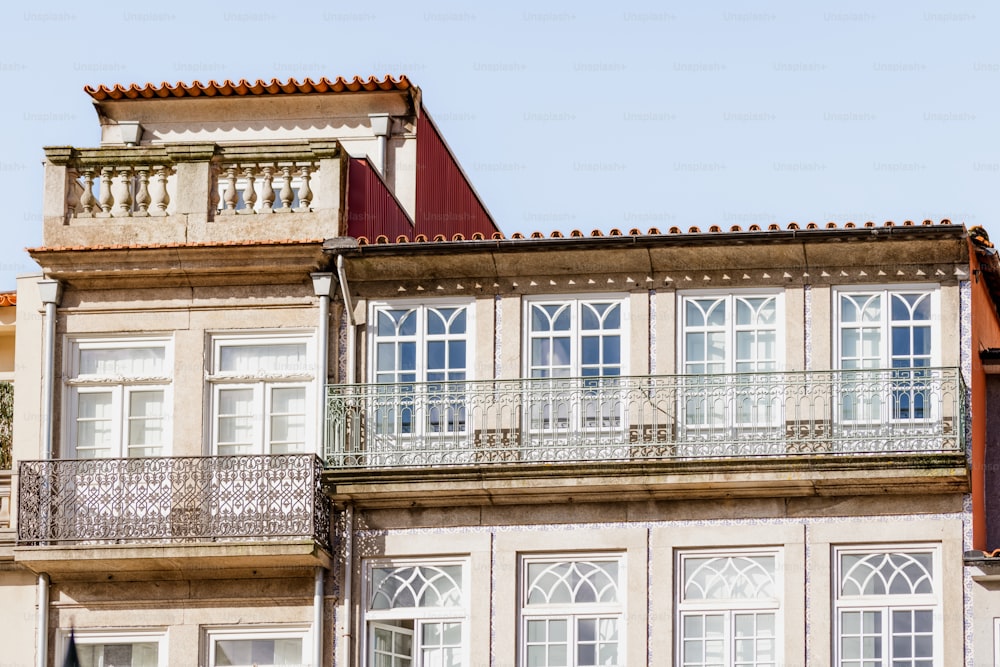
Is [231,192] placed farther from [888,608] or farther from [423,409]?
[888,608]

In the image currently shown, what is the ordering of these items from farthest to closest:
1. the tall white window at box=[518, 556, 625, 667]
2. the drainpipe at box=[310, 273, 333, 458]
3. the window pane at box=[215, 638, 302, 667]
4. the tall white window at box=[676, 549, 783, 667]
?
1. the drainpipe at box=[310, 273, 333, 458]
2. the window pane at box=[215, 638, 302, 667]
3. the tall white window at box=[518, 556, 625, 667]
4. the tall white window at box=[676, 549, 783, 667]

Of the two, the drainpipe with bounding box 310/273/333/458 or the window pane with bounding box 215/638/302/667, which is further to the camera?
the drainpipe with bounding box 310/273/333/458

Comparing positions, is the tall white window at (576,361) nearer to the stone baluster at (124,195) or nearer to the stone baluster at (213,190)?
the stone baluster at (213,190)

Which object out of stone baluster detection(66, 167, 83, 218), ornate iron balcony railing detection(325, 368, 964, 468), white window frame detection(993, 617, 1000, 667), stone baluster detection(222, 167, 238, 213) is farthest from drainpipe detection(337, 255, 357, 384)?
white window frame detection(993, 617, 1000, 667)

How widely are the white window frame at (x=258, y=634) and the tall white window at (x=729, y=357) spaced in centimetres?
460

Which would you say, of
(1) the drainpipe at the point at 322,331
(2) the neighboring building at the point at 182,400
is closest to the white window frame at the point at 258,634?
(2) the neighboring building at the point at 182,400

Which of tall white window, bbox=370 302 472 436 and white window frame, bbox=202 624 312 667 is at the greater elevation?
tall white window, bbox=370 302 472 436

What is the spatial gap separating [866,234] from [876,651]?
4.28 meters

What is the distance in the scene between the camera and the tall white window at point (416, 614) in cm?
2759

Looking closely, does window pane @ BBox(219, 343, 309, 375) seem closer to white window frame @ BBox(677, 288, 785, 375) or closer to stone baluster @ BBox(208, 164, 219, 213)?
stone baluster @ BBox(208, 164, 219, 213)

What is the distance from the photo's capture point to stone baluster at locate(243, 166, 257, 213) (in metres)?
28.7

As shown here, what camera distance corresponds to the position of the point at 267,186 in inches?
1133

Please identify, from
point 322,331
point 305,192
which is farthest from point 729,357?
point 305,192

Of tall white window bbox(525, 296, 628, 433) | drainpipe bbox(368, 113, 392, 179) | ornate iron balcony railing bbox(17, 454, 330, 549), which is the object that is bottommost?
ornate iron balcony railing bbox(17, 454, 330, 549)
